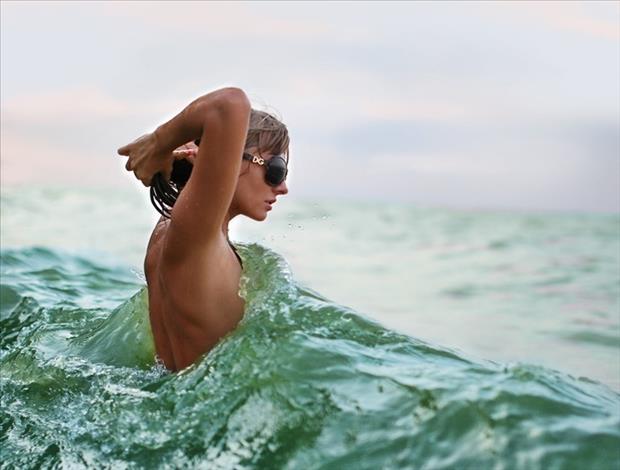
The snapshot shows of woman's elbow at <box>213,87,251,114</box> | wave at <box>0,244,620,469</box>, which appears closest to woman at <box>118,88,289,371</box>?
woman's elbow at <box>213,87,251,114</box>

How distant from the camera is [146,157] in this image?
355cm

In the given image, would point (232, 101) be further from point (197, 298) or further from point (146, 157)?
point (197, 298)

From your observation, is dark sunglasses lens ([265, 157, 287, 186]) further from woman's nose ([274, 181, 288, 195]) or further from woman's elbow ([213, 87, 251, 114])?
woman's elbow ([213, 87, 251, 114])

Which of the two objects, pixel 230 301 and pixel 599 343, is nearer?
pixel 230 301

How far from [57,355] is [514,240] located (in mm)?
17276

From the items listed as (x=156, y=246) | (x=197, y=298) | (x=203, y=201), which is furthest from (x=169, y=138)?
(x=156, y=246)

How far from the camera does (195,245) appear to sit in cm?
342

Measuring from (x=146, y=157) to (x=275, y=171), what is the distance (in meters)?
0.52

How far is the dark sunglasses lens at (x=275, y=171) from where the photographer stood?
3818 mm

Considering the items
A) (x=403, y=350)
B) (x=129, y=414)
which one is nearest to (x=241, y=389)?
(x=129, y=414)

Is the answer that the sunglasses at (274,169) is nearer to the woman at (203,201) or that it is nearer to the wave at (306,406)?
the woman at (203,201)

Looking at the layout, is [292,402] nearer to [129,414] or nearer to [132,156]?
[129,414]

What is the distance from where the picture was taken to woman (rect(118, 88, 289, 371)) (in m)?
3.22

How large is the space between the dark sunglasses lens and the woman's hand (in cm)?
40
